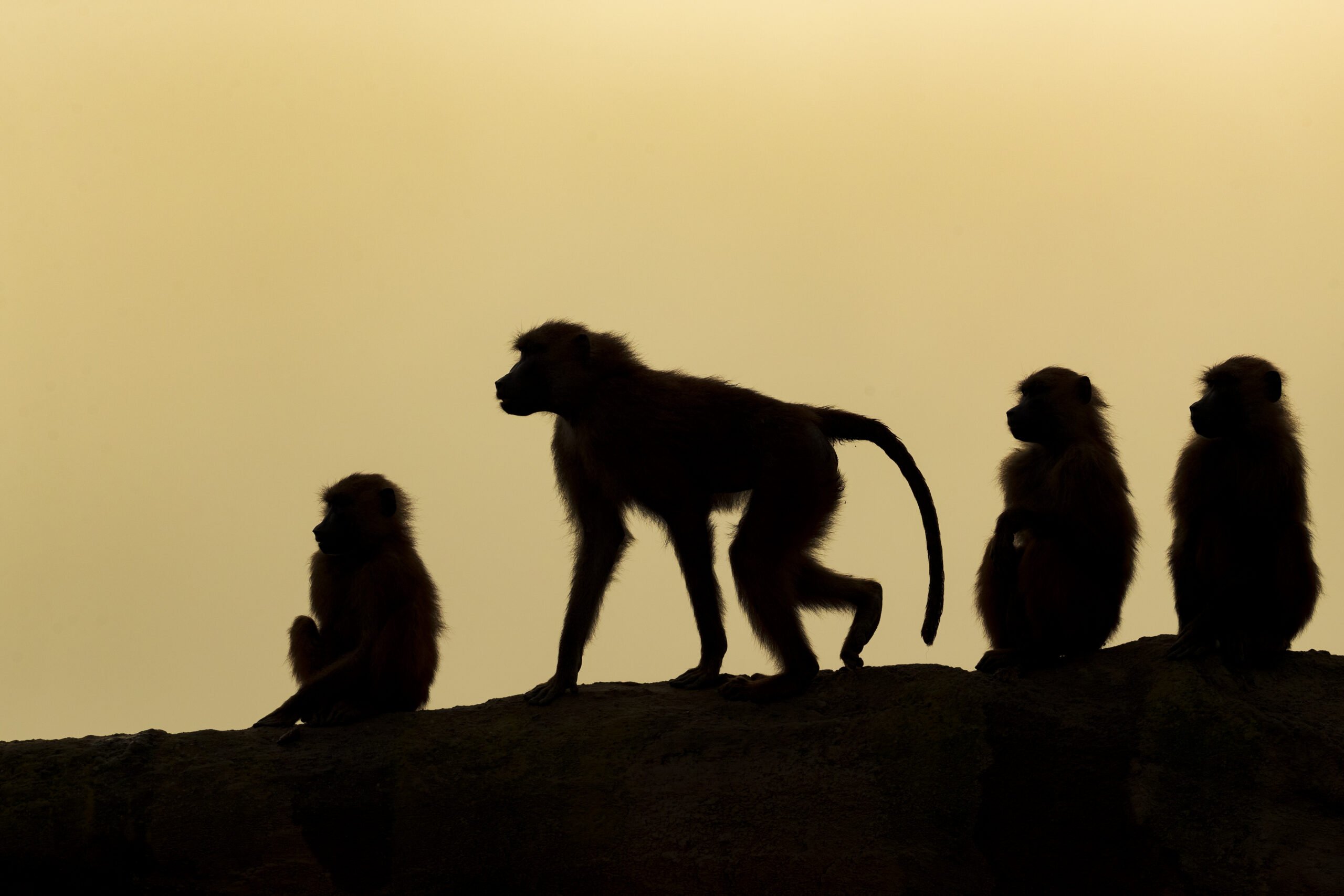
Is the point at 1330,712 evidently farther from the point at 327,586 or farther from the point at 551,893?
the point at 327,586

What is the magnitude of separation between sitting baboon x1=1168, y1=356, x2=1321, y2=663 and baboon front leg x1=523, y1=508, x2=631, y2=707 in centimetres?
223

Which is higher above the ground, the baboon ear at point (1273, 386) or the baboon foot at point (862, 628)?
the baboon ear at point (1273, 386)

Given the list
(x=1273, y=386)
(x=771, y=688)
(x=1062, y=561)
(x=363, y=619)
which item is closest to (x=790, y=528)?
(x=771, y=688)

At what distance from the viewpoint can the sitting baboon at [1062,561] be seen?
4.86 metres

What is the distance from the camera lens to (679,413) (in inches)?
205

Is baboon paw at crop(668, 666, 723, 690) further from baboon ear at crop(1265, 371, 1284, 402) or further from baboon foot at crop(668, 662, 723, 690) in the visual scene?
baboon ear at crop(1265, 371, 1284, 402)

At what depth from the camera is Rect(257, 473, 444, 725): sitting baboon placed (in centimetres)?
485

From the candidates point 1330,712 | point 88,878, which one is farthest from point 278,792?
point 1330,712

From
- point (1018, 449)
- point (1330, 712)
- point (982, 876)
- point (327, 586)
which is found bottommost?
point (982, 876)

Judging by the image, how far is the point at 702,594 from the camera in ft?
16.9

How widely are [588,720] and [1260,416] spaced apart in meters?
2.89

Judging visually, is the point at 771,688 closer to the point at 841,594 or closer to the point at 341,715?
the point at 841,594

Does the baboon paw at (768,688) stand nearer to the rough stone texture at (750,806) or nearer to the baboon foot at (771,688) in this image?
the baboon foot at (771,688)

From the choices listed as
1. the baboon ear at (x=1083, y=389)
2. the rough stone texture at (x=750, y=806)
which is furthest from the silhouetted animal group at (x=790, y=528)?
the rough stone texture at (x=750, y=806)
